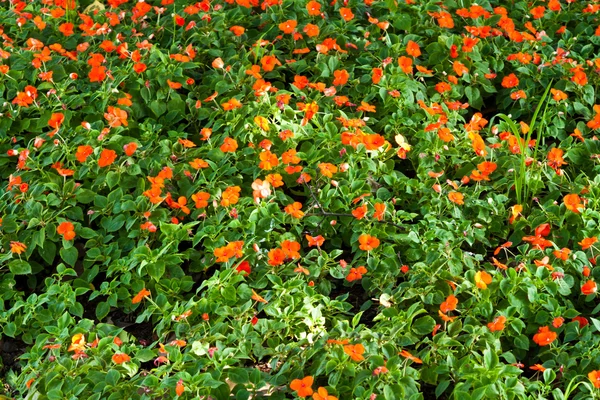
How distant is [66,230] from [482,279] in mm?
1473

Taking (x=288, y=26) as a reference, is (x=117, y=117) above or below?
below

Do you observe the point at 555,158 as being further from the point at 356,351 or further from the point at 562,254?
the point at 356,351

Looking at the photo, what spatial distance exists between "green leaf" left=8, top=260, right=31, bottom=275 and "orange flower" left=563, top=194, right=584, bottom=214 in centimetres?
192

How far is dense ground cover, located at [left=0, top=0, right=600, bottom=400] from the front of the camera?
2.76 m

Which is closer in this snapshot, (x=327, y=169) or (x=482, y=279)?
(x=482, y=279)

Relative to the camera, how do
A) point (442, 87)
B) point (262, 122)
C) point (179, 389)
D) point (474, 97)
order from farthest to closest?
point (474, 97), point (442, 87), point (262, 122), point (179, 389)

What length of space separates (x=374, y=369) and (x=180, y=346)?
608 millimetres

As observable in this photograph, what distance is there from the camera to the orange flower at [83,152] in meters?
3.48

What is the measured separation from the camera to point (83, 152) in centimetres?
349

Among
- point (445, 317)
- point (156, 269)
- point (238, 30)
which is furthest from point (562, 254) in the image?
point (238, 30)

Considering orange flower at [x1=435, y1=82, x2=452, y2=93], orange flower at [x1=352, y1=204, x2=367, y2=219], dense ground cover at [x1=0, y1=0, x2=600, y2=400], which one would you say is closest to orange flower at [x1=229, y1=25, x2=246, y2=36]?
dense ground cover at [x1=0, y1=0, x2=600, y2=400]

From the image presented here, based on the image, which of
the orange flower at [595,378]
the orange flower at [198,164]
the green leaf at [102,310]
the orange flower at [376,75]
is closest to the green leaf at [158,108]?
the orange flower at [198,164]

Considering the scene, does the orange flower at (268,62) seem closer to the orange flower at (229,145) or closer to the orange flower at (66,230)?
the orange flower at (229,145)

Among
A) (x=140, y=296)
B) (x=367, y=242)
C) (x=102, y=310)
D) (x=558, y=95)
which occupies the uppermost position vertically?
(x=558, y=95)
